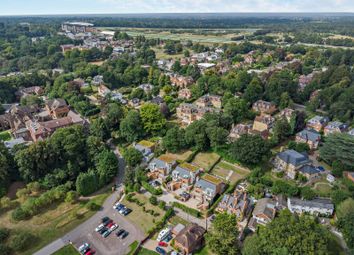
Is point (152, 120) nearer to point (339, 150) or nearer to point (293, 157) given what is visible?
point (293, 157)

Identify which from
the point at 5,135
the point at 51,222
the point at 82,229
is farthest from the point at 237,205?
the point at 5,135

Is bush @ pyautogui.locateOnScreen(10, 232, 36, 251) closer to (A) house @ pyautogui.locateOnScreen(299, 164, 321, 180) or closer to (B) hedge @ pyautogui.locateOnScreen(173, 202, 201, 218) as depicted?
(B) hedge @ pyautogui.locateOnScreen(173, 202, 201, 218)

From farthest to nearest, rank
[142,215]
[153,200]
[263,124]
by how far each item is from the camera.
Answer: [263,124] → [153,200] → [142,215]

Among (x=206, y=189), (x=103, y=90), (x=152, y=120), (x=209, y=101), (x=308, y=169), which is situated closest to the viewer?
(x=206, y=189)

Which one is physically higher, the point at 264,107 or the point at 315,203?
the point at 264,107

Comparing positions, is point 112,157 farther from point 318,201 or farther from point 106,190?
point 318,201
